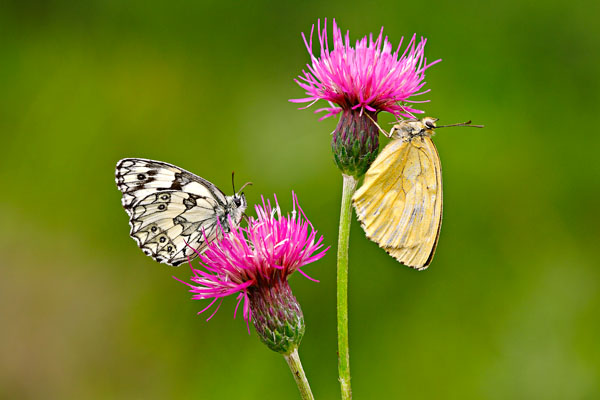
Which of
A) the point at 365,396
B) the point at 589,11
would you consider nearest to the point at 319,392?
the point at 365,396

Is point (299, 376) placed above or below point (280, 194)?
below

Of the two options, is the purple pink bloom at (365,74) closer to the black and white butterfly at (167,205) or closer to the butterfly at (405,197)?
the butterfly at (405,197)

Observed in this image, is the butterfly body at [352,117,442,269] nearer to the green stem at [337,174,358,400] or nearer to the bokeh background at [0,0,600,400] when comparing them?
the green stem at [337,174,358,400]

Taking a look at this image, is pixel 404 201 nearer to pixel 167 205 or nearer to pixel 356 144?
pixel 356 144

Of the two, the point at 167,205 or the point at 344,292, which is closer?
the point at 344,292

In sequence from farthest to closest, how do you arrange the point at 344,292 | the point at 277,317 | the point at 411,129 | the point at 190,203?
the point at 190,203
the point at 411,129
the point at 277,317
the point at 344,292

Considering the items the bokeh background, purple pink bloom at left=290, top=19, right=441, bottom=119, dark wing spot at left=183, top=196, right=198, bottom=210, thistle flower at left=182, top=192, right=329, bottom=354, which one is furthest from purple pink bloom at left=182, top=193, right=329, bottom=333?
the bokeh background

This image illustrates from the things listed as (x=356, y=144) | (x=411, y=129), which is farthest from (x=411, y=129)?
(x=356, y=144)
